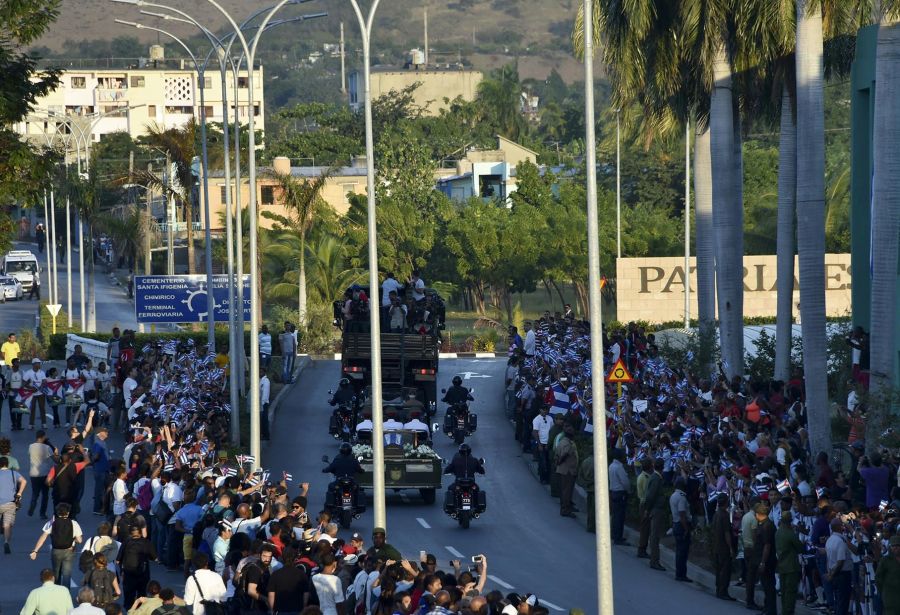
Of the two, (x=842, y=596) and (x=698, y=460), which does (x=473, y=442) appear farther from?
(x=842, y=596)

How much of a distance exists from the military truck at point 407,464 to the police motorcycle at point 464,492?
3.94ft

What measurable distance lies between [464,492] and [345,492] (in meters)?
2.03

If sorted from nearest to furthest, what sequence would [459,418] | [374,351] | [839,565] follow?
[839,565] < [374,351] < [459,418]

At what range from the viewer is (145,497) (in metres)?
24.6

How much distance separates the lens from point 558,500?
3116 cm

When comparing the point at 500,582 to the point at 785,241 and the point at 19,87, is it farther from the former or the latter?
the point at 785,241

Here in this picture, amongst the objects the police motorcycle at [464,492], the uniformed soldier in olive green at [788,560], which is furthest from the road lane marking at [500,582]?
the uniformed soldier in olive green at [788,560]

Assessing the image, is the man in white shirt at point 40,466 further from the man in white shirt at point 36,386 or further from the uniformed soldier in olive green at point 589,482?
the man in white shirt at point 36,386

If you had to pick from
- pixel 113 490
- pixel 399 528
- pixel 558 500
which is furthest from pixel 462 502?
pixel 113 490

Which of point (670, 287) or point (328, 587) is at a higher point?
point (670, 287)

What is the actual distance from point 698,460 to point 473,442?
13.3 metres

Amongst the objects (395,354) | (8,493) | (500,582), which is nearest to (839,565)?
(500,582)

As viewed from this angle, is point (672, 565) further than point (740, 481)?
Yes

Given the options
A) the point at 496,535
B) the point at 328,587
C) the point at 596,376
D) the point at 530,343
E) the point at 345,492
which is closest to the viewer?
the point at 328,587
